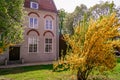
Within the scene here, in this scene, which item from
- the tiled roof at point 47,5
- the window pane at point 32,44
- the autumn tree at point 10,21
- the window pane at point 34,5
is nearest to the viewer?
the autumn tree at point 10,21

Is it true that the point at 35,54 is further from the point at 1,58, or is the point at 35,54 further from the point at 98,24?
the point at 98,24

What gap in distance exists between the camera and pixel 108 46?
10.6 meters

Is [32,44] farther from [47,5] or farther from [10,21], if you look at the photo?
[10,21]

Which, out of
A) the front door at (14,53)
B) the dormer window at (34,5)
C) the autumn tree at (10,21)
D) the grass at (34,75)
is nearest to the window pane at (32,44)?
the front door at (14,53)

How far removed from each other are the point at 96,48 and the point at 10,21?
7.99 m

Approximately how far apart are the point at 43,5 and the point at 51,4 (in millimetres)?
1725

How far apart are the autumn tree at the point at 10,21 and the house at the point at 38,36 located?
28.2 feet

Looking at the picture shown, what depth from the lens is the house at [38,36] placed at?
26.1 metres

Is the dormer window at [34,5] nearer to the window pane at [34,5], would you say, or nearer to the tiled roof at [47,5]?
the window pane at [34,5]

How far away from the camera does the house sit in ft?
85.6

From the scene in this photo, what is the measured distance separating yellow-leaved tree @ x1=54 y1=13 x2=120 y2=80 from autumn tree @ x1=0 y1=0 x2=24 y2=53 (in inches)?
231

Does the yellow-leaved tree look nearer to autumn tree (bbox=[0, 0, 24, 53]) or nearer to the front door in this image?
autumn tree (bbox=[0, 0, 24, 53])

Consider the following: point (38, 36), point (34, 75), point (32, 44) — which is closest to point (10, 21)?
point (34, 75)

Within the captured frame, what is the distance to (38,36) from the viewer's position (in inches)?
1097
